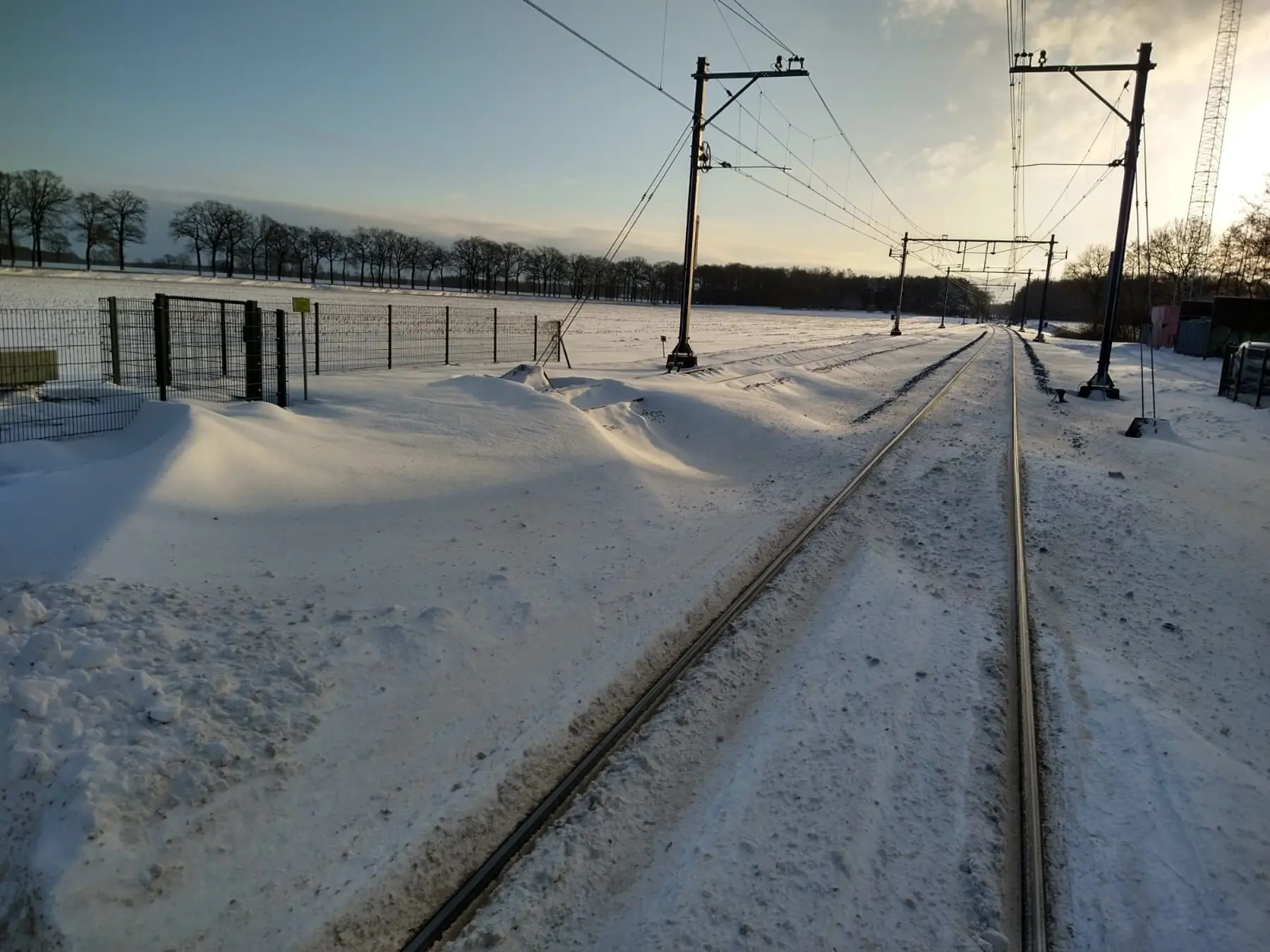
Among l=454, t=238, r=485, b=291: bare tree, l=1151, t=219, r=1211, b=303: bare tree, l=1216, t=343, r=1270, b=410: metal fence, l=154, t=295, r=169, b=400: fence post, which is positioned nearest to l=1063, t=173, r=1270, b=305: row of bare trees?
l=1151, t=219, r=1211, b=303: bare tree

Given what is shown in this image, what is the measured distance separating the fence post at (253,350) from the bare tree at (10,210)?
3737 inches

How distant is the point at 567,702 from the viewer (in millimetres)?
4996

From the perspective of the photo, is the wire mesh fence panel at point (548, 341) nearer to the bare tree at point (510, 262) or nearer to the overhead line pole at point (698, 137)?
the overhead line pole at point (698, 137)

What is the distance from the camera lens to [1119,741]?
15.7ft

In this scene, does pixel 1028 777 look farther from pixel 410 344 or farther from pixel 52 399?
pixel 410 344

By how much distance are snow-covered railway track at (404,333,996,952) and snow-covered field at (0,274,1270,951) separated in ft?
0.37

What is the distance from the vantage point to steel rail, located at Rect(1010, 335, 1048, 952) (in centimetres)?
338

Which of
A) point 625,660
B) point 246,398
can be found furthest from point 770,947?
point 246,398

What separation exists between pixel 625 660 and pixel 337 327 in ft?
110

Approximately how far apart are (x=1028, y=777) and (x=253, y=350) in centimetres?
1177

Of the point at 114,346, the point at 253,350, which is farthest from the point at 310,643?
the point at 114,346

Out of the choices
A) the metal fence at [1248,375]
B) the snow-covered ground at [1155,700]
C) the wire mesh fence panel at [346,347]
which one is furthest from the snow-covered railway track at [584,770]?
the metal fence at [1248,375]

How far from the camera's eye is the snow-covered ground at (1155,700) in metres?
3.55

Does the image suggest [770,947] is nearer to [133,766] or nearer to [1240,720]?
[133,766]
